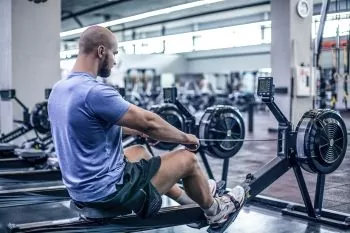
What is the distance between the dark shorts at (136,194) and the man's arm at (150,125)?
0.20 metres

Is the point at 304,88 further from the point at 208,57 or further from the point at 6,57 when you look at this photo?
the point at 208,57

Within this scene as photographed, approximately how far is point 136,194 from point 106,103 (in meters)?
0.49

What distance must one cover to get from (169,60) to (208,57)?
67.9 inches

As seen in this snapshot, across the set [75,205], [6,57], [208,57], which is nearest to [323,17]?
[6,57]

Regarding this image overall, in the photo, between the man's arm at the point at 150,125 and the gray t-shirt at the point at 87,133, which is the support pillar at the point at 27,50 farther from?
the man's arm at the point at 150,125

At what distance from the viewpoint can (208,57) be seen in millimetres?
20703

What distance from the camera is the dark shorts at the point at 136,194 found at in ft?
7.42

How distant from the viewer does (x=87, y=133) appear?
7.09 ft

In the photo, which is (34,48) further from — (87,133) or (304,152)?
(87,133)

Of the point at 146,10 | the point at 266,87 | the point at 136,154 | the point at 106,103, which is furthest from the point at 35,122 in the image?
the point at 146,10

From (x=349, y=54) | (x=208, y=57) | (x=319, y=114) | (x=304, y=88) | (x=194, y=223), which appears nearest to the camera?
(x=194, y=223)

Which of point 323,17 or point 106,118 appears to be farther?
point 323,17

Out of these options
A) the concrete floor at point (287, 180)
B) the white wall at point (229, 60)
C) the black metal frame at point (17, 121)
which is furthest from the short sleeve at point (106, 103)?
the white wall at point (229, 60)

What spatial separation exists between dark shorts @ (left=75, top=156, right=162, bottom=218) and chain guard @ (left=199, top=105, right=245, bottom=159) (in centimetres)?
169
